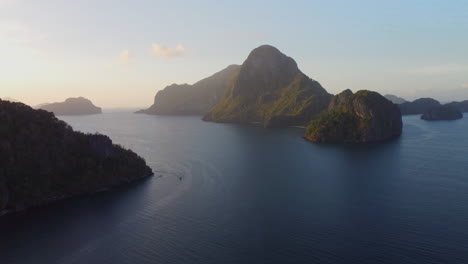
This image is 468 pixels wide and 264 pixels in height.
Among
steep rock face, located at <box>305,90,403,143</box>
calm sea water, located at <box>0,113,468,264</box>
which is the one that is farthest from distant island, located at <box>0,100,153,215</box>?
steep rock face, located at <box>305,90,403,143</box>

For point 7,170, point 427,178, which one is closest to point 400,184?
point 427,178

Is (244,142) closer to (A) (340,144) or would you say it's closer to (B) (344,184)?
(A) (340,144)

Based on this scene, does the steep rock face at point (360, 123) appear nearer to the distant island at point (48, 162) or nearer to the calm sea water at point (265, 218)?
the calm sea water at point (265, 218)

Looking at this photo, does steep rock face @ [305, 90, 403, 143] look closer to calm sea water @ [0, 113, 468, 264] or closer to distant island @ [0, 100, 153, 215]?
calm sea water @ [0, 113, 468, 264]

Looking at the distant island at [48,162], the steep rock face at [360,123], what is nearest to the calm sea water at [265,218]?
the distant island at [48,162]

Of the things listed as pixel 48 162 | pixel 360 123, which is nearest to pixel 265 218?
pixel 48 162

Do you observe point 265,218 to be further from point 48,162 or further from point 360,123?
point 360,123
